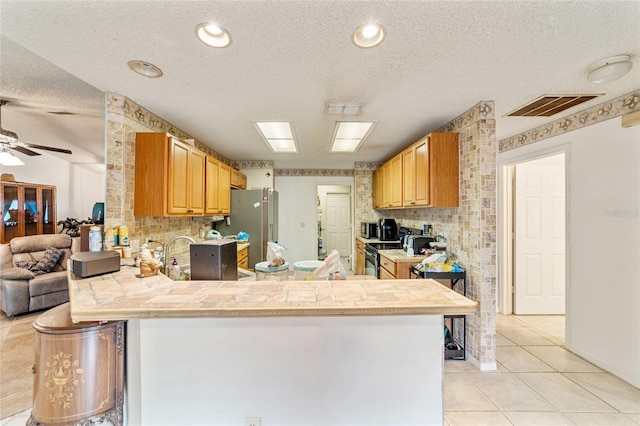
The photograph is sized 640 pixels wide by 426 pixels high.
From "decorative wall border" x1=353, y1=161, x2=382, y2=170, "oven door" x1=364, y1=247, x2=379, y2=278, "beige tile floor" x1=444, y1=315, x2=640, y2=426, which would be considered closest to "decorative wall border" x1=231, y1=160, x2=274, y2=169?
"decorative wall border" x1=353, y1=161, x2=382, y2=170

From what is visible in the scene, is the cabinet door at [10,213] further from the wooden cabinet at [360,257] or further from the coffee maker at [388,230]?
the coffee maker at [388,230]

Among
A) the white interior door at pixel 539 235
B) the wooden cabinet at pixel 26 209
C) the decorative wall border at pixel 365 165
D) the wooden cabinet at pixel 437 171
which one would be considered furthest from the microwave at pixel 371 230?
the wooden cabinet at pixel 26 209

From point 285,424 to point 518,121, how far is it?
3.46m

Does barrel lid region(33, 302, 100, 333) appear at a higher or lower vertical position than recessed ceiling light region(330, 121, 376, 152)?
lower

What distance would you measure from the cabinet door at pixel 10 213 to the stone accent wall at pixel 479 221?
7.51m

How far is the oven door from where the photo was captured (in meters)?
3.61

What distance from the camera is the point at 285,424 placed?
4.05 ft

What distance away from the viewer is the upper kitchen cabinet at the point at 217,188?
3172 millimetres

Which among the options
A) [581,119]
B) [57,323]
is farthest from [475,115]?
[57,323]

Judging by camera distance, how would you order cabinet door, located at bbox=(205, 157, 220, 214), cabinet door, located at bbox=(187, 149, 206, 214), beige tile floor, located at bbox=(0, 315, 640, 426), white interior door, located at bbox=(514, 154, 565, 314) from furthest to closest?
white interior door, located at bbox=(514, 154, 565, 314)
cabinet door, located at bbox=(205, 157, 220, 214)
cabinet door, located at bbox=(187, 149, 206, 214)
beige tile floor, located at bbox=(0, 315, 640, 426)

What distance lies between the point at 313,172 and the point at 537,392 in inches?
181

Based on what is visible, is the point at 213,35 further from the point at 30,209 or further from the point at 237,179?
the point at 30,209

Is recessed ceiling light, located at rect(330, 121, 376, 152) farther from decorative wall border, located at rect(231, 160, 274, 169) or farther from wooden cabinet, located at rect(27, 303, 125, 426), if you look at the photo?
wooden cabinet, located at rect(27, 303, 125, 426)

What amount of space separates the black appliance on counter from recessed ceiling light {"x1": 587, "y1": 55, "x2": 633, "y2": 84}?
303cm
